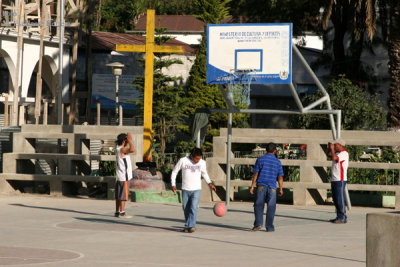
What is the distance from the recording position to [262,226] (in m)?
16.1

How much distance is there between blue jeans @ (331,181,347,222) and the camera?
16641 millimetres

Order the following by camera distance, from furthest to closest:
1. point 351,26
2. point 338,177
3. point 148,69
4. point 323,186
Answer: point 351,26 → point 148,69 → point 323,186 → point 338,177

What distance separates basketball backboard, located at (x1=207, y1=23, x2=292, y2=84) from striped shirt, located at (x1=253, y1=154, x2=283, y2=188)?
534cm

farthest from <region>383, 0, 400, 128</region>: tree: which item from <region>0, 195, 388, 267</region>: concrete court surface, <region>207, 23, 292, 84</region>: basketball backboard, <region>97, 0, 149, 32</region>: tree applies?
<region>97, 0, 149, 32</region>: tree

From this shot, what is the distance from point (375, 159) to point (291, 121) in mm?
9023

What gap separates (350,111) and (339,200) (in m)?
13.3

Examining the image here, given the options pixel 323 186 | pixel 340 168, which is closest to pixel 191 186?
pixel 340 168

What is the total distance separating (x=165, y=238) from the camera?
13992mm

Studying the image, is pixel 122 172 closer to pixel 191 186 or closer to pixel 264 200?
pixel 191 186

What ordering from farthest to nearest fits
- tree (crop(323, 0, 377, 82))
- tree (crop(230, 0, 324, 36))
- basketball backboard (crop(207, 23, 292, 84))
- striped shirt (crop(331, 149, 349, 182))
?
tree (crop(230, 0, 324, 36)), tree (crop(323, 0, 377, 82)), basketball backboard (crop(207, 23, 292, 84)), striped shirt (crop(331, 149, 349, 182))

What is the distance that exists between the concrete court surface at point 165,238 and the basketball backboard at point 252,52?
10.9 feet

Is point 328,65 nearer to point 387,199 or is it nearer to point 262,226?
point 387,199

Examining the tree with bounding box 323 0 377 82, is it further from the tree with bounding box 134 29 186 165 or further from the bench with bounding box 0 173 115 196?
the bench with bounding box 0 173 115 196

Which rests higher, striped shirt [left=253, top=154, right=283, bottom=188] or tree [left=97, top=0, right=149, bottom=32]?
tree [left=97, top=0, right=149, bottom=32]
